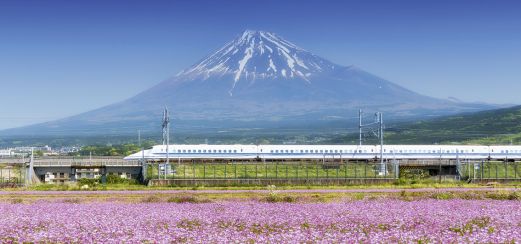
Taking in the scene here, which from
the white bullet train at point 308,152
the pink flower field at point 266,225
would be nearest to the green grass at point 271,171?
the white bullet train at point 308,152

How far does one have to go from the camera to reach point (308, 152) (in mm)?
96938

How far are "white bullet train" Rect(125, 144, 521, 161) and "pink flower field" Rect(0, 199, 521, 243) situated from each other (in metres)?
67.2

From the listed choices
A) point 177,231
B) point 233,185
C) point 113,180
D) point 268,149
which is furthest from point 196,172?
point 177,231

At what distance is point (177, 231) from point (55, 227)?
12.0 feet

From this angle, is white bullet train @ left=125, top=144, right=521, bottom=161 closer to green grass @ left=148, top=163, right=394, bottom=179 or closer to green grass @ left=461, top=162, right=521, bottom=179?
green grass @ left=461, top=162, right=521, bottom=179

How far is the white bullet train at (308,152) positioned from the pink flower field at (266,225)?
67156 millimetres

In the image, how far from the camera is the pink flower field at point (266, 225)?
1602 cm

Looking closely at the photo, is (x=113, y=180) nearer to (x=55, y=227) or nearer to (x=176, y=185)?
(x=176, y=185)

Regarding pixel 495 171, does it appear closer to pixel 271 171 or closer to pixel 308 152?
pixel 271 171

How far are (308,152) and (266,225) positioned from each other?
7753cm

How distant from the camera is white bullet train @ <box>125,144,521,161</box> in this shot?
94000 millimetres

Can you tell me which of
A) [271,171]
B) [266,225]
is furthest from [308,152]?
[266,225]

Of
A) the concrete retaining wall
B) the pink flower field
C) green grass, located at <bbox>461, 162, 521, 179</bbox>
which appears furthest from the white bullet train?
the pink flower field

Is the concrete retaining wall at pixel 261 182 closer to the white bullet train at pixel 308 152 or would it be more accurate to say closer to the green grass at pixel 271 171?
the green grass at pixel 271 171
